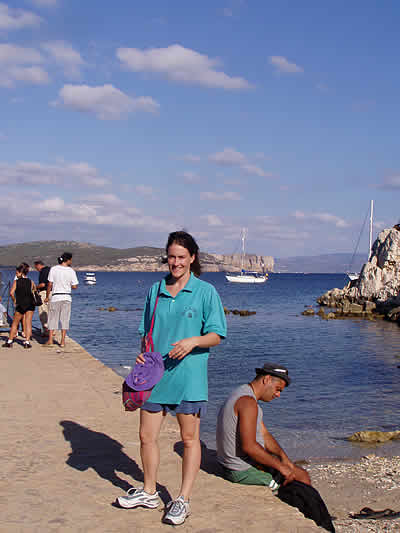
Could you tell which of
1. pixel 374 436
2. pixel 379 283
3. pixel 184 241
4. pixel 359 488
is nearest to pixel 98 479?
pixel 184 241

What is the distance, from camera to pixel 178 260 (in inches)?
154

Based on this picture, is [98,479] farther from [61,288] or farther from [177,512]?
[61,288]

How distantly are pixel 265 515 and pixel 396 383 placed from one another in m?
11.1

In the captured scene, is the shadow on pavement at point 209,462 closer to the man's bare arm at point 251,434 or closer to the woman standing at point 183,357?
the man's bare arm at point 251,434

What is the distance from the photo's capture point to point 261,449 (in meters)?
4.59

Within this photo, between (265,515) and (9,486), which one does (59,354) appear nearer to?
(9,486)

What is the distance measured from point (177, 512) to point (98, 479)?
1.22 metres

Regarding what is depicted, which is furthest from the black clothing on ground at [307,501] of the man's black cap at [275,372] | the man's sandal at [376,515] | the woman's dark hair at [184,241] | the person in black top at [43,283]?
the person in black top at [43,283]

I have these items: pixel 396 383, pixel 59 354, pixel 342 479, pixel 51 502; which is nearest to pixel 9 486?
pixel 51 502

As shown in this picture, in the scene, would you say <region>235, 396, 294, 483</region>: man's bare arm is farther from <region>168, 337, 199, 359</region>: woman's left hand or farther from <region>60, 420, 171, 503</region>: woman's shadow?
<region>168, 337, 199, 359</region>: woman's left hand

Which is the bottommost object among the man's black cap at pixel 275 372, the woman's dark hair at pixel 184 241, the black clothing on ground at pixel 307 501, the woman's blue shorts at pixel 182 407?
the black clothing on ground at pixel 307 501

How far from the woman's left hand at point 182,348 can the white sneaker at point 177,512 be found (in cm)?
107

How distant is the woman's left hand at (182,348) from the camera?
3.62m

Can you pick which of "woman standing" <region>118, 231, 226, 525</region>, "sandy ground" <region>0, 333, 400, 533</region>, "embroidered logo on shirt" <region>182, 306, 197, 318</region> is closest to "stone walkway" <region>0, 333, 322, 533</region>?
"sandy ground" <region>0, 333, 400, 533</region>
